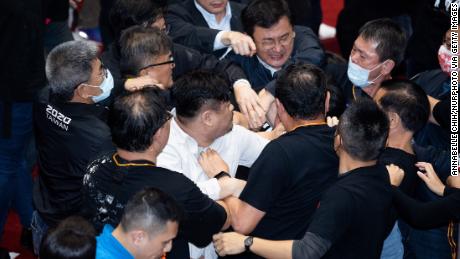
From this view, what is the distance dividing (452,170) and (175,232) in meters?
1.50

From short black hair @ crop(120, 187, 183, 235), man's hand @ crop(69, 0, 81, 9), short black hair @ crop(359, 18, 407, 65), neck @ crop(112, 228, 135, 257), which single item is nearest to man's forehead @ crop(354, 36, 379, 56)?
short black hair @ crop(359, 18, 407, 65)

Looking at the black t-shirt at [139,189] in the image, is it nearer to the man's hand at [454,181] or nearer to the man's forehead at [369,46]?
the man's hand at [454,181]

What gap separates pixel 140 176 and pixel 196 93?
56cm

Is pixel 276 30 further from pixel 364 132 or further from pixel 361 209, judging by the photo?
pixel 361 209

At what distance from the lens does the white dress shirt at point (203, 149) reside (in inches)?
148

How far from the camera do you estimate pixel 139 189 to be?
11.1 feet

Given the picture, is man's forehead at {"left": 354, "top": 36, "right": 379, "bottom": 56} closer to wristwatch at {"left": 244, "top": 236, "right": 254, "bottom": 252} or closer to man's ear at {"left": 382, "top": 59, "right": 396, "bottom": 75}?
man's ear at {"left": 382, "top": 59, "right": 396, "bottom": 75}

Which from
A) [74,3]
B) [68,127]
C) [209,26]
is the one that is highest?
[209,26]

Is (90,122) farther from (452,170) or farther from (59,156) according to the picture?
(452,170)

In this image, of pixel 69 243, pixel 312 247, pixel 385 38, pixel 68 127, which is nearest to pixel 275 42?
pixel 385 38

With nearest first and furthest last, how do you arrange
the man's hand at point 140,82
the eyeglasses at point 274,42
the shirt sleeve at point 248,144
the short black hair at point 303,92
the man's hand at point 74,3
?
the short black hair at point 303,92 < the shirt sleeve at point 248,144 < the man's hand at point 140,82 < the eyeglasses at point 274,42 < the man's hand at point 74,3

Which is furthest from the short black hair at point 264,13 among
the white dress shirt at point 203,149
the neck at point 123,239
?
the neck at point 123,239

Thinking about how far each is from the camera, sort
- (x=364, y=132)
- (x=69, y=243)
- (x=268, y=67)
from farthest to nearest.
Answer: (x=268, y=67) < (x=364, y=132) < (x=69, y=243)

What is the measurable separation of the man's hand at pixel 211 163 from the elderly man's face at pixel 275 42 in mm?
1058
